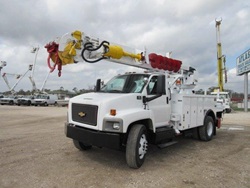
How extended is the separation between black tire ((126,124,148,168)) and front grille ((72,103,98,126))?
89 centimetres

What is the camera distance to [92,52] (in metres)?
6.01

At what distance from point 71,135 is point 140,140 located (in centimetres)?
173

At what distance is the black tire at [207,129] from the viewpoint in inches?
326

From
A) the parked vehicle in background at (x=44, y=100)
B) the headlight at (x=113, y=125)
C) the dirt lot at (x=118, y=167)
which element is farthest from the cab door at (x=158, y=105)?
the parked vehicle in background at (x=44, y=100)

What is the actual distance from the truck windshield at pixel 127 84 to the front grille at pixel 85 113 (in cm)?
95

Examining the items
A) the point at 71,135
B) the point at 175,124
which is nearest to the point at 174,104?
the point at 175,124

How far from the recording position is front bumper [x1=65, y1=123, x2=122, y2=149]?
4848 millimetres

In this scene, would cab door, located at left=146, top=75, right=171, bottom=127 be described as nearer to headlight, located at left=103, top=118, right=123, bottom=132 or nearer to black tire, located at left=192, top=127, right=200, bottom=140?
→ headlight, located at left=103, top=118, right=123, bottom=132

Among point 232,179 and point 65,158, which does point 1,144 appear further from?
point 232,179

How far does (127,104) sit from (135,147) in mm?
984

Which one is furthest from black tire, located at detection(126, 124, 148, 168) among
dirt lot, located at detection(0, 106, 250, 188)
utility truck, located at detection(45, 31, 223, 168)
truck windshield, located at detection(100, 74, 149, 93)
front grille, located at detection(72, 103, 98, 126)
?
truck windshield, located at detection(100, 74, 149, 93)

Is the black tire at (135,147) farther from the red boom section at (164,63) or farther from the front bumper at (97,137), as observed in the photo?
the red boom section at (164,63)

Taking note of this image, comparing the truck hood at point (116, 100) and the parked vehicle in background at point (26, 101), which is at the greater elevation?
the truck hood at point (116, 100)

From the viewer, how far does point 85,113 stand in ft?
17.9
